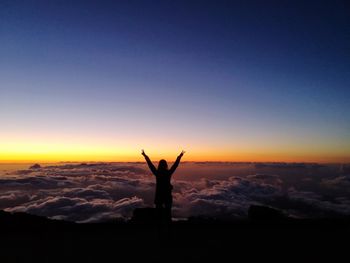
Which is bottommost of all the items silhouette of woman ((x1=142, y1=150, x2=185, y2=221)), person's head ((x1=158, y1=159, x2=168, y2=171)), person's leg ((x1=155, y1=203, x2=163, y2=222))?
person's leg ((x1=155, y1=203, x2=163, y2=222))

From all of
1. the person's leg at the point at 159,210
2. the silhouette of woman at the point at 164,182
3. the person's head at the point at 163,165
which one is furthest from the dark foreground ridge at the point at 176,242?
the person's head at the point at 163,165

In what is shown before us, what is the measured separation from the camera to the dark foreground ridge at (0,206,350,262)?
6.52 meters

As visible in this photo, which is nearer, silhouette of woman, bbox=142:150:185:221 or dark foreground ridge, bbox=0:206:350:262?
dark foreground ridge, bbox=0:206:350:262

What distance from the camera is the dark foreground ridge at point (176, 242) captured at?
257 inches

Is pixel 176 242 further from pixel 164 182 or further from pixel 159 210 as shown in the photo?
pixel 164 182

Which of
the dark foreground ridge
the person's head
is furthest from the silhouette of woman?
the dark foreground ridge

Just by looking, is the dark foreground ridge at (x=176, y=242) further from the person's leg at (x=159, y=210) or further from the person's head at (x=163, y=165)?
the person's head at (x=163, y=165)

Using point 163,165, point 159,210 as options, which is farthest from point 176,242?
point 163,165

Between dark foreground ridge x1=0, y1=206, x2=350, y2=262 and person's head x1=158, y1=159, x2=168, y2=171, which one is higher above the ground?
person's head x1=158, y1=159, x2=168, y2=171

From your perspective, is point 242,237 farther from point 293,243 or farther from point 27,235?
point 27,235

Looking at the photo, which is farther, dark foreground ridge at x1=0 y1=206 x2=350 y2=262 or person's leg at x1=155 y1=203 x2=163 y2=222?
person's leg at x1=155 y1=203 x2=163 y2=222

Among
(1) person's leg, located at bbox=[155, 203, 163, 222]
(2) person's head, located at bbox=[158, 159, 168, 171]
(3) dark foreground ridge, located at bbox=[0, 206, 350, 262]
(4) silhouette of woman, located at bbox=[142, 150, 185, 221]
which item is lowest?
(3) dark foreground ridge, located at bbox=[0, 206, 350, 262]

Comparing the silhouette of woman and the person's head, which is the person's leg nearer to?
the silhouette of woman

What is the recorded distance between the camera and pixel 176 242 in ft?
25.6
